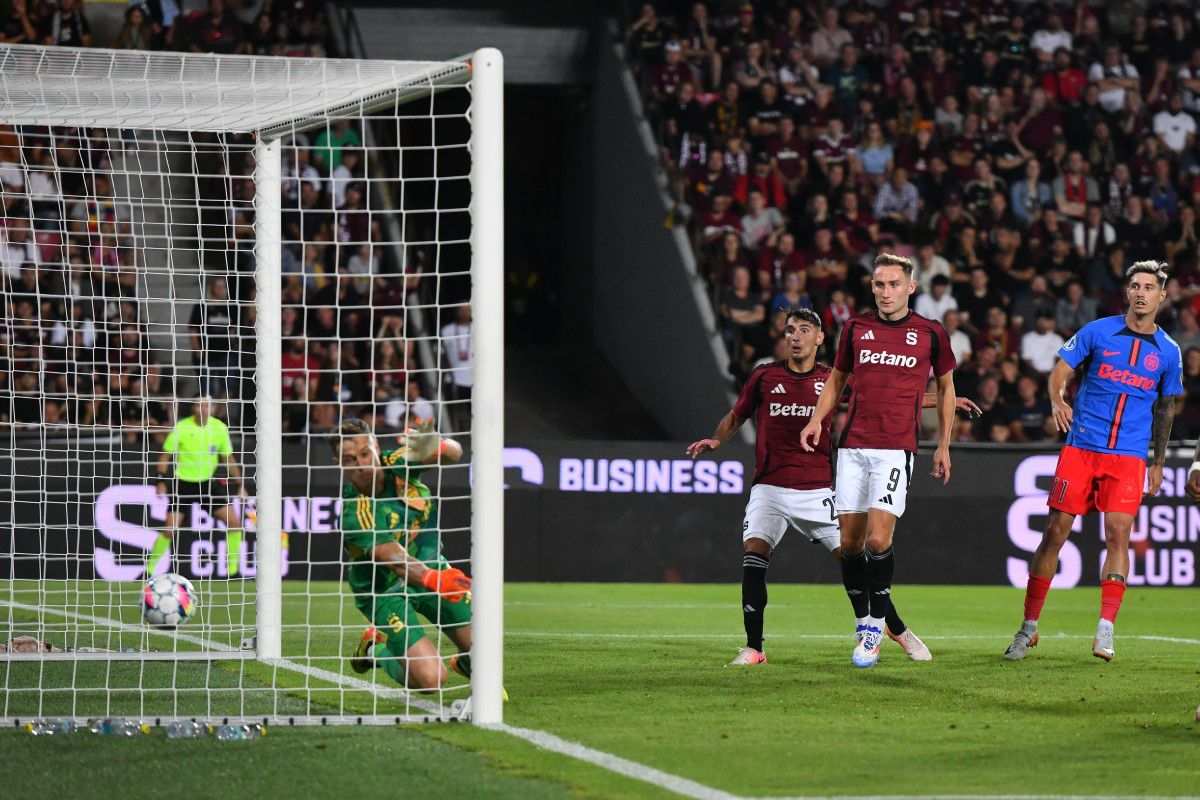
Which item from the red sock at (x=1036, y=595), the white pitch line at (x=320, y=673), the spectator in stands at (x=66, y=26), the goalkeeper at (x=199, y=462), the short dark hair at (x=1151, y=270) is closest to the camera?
the white pitch line at (x=320, y=673)

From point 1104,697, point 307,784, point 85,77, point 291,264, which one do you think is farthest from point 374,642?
point 291,264

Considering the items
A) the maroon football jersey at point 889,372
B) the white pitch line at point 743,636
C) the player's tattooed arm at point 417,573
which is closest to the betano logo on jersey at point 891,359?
the maroon football jersey at point 889,372

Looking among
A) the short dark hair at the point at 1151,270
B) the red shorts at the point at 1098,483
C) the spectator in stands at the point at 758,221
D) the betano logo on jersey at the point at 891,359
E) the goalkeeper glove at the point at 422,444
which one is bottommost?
the red shorts at the point at 1098,483

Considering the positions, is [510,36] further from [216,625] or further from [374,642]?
[374,642]

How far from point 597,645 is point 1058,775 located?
4654 mm

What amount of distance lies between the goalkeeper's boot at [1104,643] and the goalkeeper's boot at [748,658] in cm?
179

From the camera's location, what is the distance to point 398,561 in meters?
6.91

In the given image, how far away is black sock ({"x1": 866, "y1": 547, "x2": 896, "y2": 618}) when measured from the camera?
8.74 meters

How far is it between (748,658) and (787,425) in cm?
132

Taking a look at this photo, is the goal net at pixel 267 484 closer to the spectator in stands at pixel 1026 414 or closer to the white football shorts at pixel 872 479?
the white football shorts at pixel 872 479

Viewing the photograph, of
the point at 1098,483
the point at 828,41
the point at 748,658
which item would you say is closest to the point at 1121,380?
the point at 1098,483

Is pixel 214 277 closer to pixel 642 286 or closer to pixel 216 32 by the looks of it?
pixel 216 32

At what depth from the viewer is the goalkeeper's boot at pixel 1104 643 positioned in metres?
8.94

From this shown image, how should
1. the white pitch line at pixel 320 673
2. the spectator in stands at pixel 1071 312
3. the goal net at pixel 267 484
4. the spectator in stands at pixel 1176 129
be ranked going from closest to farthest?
1. the goal net at pixel 267 484
2. the white pitch line at pixel 320 673
3. the spectator in stands at pixel 1071 312
4. the spectator in stands at pixel 1176 129
